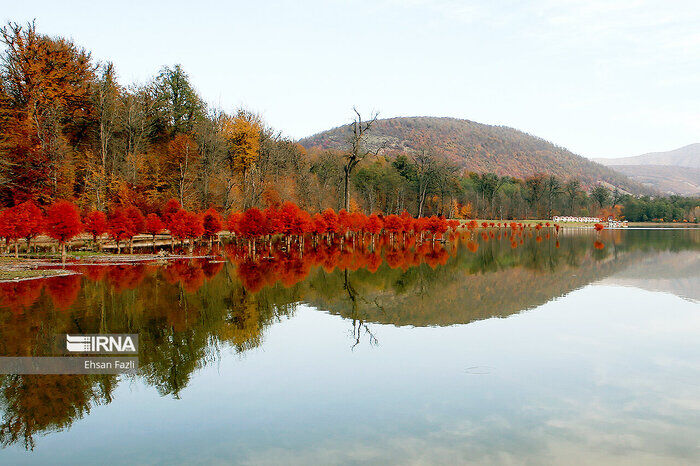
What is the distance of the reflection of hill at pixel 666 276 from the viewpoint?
23.0 metres

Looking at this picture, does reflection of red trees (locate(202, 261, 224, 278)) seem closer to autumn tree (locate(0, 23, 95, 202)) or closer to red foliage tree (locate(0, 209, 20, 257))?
red foliage tree (locate(0, 209, 20, 257))

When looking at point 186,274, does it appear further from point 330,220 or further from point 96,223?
point 330,220

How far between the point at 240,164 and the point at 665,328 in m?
59.1

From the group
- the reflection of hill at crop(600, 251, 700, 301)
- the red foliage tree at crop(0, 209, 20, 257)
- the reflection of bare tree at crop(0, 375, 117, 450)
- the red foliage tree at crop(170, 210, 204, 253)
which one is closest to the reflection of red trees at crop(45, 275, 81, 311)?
the reflection of bare tree at crop(0, 375, 117, 450)

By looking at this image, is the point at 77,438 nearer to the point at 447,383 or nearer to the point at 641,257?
the point at 447,383

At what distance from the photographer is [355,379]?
400 inches

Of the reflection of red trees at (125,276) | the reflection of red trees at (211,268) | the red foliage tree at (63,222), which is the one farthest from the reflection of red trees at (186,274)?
the red foliage tree at (63,222)

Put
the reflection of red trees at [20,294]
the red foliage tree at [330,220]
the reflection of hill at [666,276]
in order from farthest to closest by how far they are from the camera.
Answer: the red foliage tree at [330,220] → the reflection of hill at [666,276] → the reflection of red trees at [20,294]

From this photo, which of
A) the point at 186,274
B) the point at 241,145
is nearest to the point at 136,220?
the point at 186,274

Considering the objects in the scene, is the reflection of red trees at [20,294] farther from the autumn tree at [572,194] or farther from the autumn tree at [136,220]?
the autumn tree at [572,194]

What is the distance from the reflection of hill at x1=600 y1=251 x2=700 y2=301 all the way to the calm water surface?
1.80m

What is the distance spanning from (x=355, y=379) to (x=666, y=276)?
25.3m

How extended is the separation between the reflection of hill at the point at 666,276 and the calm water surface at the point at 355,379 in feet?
5.90

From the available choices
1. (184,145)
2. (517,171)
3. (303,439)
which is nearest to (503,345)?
(303,439)
